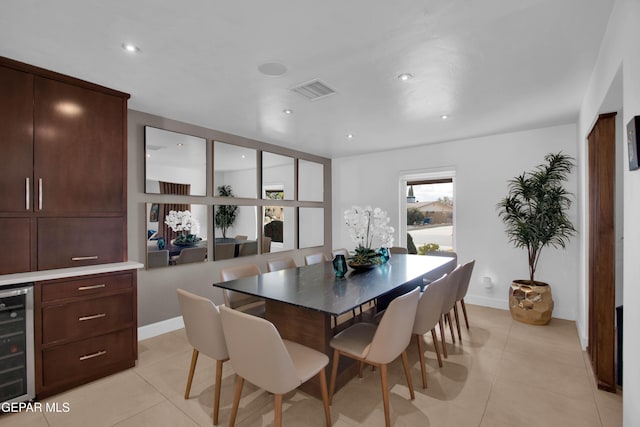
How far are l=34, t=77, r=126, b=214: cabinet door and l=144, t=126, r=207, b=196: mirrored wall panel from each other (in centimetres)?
64

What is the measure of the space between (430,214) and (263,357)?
4455 mm

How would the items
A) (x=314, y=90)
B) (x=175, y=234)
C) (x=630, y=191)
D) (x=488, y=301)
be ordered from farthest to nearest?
(x=488, y=301) → (x=175, y=234) → (x=314, y=90) → (x=630, y=191)

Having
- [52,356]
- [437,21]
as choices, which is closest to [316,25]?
[437,21]

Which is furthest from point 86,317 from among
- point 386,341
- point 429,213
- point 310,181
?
point 429,213

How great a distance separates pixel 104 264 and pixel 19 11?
1.91 metres

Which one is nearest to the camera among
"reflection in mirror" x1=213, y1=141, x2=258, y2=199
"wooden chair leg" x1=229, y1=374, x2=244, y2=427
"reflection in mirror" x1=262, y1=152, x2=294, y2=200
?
"wooden chair leg" x1=229, y1=374, x2=244, y2=427

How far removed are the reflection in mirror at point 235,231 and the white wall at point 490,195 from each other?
8.08 ft

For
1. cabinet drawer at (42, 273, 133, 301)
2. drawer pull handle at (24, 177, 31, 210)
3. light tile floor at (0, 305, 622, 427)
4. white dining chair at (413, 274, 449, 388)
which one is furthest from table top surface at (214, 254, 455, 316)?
drawer pull handle at (24, 177, 31, 210)

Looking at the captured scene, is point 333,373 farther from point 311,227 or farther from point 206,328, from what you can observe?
point 311,227

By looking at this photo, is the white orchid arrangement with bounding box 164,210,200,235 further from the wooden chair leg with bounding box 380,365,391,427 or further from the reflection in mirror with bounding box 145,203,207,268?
the wooden chair leg with bounding box 380,365,391,427

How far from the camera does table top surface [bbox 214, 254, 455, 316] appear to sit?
6.78ft

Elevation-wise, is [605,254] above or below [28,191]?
below

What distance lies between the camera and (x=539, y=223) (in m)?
3.90

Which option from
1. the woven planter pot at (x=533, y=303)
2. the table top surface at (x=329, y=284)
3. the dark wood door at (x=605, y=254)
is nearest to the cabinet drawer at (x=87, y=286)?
the table top surface at (x=329, y=284)
